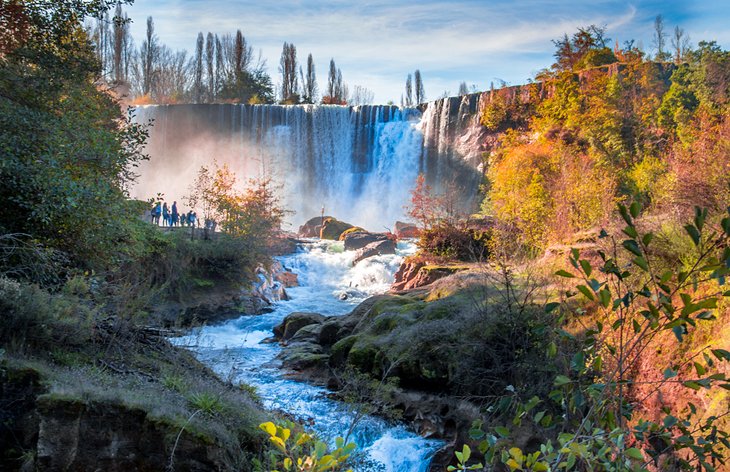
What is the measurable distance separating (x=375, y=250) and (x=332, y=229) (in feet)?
21.7

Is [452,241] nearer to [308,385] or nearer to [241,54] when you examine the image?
[308,385]

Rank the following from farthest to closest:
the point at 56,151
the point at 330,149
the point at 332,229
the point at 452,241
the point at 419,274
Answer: the point at 330,149 < the point at 332,229 < the point at 452,241 < the point at 419,274 < the point at 56,151

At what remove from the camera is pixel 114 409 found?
17.8 ft

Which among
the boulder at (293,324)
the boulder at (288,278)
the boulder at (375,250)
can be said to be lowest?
the boulder at (288,278)

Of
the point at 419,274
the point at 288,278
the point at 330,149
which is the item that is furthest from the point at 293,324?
the point at 330,149

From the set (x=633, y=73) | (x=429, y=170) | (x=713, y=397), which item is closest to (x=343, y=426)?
(x=713, y=397)

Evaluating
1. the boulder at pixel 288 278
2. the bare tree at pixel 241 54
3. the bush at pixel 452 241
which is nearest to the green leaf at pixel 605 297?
the bush at pixel 452 241

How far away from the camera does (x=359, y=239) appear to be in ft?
96.6

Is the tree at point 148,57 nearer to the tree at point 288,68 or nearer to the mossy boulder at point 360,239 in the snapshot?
the tree at point 288,68

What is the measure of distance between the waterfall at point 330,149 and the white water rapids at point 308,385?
9962 mm

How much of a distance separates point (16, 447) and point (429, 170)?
112ft

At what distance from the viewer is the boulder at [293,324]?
15617 mm

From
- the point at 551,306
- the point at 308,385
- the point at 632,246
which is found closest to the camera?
the point at 632,246

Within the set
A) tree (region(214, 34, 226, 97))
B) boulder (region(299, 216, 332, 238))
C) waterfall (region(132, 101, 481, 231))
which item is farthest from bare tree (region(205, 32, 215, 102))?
boulder (region(299, 216, 332, 238))
